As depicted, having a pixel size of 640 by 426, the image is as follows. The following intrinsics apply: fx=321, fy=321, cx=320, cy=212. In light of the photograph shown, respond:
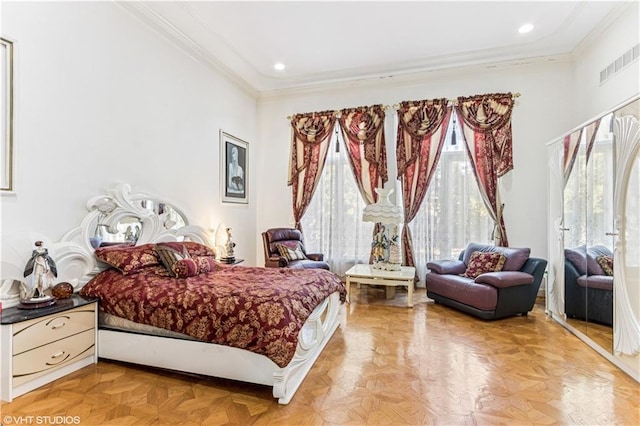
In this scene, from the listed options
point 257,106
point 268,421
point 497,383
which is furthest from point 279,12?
point 497,383

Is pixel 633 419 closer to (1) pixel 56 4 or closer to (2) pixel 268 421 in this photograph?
(2) pixel 268 421

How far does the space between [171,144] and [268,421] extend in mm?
3410

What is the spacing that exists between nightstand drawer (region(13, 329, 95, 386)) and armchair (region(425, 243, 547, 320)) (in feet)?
12.5

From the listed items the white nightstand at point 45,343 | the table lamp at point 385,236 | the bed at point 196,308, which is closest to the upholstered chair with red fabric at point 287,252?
the table lamp at point 385,236

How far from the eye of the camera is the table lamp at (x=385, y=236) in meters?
4.64

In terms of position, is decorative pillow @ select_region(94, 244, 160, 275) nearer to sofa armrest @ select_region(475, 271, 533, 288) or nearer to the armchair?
the armchair

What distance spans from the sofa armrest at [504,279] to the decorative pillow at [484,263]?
0.27 meters

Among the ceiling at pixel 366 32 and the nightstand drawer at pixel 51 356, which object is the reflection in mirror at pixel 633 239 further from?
the nightstand drawer at pixel 51 356

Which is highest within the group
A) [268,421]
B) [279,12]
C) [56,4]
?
[279,12]

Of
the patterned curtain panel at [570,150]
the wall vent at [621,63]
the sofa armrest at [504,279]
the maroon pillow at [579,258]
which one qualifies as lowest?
the sofa armrest at [504,279]

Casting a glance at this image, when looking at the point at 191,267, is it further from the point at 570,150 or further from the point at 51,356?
the point at 570,150

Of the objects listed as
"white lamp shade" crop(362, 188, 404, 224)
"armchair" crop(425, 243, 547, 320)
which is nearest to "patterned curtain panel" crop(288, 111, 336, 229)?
"white lamp shade" crop(362, 188, 404, 224)

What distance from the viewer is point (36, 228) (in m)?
2.63

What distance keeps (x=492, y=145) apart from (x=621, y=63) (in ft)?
5.37
